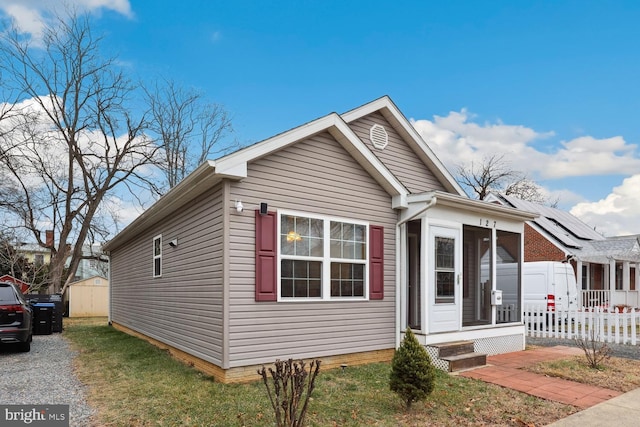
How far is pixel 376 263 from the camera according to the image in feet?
25.8

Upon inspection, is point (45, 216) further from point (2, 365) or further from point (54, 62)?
point (2, 365)

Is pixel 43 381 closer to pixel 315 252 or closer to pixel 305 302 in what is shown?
pixel 305 302

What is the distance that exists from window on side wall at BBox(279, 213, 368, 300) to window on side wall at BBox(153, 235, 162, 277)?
4.08 meters

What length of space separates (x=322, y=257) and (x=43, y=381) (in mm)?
4627

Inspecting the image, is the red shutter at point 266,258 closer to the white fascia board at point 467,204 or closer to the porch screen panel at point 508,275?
the white fascia board at point 467,204

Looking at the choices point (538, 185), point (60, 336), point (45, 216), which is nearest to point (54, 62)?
point (45, 216)

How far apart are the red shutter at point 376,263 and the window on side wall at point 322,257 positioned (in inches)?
4.3

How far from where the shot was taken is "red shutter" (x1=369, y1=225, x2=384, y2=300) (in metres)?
7.82

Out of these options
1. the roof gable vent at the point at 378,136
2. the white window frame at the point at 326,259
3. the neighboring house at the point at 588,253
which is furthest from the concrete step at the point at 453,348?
the neighboring house at the point at 588,253

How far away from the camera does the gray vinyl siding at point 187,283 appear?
657 centimetres

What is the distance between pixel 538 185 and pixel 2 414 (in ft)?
121

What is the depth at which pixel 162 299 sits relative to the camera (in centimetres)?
941

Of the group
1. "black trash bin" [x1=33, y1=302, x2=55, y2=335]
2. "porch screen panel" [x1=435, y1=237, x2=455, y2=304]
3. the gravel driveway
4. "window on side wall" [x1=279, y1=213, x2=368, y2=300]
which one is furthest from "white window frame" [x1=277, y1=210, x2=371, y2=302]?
"black trash bin" [x1=33, y1=302, x2=55, y2=335]

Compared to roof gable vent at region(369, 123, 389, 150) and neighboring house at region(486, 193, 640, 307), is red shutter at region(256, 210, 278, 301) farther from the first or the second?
neighboring house at region(486, 193, 640, 307)
